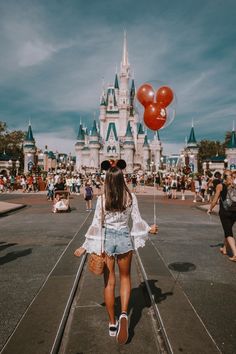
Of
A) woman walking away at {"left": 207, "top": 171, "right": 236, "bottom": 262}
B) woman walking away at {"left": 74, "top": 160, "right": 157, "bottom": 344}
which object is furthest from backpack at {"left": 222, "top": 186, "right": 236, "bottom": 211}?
woman walking away at {"left": 74, "top": 160, "right": 157, "bottom": 344}

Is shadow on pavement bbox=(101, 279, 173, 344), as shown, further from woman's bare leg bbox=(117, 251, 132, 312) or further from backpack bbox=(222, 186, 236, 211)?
backpack bbox=(222, 186, 236, 211)

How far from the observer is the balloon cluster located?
19.1ft

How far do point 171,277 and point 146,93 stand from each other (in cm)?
335

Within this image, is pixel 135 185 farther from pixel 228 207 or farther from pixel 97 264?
pixel 97 264

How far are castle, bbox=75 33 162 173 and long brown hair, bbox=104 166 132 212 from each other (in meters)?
102

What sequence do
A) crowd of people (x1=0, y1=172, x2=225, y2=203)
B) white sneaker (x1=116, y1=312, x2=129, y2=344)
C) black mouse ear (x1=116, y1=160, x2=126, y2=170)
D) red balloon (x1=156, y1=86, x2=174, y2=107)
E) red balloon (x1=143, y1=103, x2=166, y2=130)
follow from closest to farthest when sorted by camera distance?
white sneaker (x1=116, y1=312, x2=129, y2=344), black mouse ear (x1=116, y1=160, x2=126, y2=170), red balloon (x1=156, y1=86, x2=174, y2=107), red balloon (x1=143, y1=103, x2=166, y2=130), crowd of people (x1=0, y1=172, x2=225, y2=203)

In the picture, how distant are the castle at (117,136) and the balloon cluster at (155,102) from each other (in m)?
99.1

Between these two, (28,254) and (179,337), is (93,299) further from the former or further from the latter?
(28,254)

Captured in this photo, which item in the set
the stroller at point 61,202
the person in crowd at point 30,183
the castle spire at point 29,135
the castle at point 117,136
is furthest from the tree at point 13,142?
the stroller at point 61,202

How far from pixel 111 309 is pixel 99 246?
2.09 feet

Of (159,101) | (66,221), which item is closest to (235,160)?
(66,221)

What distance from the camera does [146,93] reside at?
5.91 m

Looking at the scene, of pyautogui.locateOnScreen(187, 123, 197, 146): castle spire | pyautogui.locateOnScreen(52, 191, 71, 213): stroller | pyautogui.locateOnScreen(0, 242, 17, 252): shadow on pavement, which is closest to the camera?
pyautogui.locateOnScreen(0, 242, 17, 252): shadow on pavement

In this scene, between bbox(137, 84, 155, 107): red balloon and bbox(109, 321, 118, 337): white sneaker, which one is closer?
bbox(109, 321, 118, 337): white sneaker
